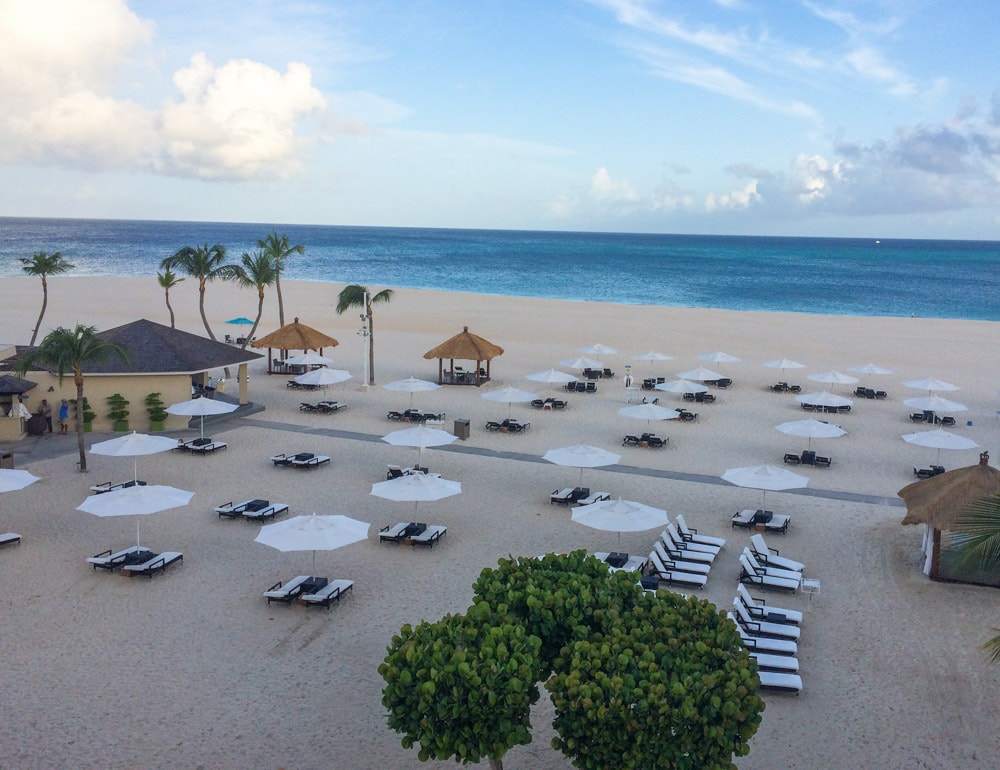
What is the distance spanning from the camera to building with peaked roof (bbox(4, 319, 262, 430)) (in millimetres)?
23109

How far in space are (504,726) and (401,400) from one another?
2158cm

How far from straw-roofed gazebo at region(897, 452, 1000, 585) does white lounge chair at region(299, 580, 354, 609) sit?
954 centimetres

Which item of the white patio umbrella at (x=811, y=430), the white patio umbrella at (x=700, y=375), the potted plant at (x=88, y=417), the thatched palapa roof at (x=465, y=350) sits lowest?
the potted plant at (x=88, y=417)

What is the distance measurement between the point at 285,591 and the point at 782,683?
7.27m

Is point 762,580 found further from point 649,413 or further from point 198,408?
point 198,408

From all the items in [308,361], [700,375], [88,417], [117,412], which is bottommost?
[88,417]

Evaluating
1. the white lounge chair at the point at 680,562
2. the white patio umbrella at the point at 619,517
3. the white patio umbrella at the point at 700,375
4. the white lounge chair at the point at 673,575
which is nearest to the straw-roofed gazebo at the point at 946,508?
the white lounge chair at the point at 680,562

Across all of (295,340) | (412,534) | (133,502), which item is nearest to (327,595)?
(412,534)

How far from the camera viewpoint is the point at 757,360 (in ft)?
124

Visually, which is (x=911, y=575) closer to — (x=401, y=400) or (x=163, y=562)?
(x=163, y=562)

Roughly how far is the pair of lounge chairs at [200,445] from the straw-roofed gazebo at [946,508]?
52.0 ft

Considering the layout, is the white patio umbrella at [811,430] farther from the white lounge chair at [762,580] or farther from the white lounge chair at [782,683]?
the white lounge chair at [782,683]

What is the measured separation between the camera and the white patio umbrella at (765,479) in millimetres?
16156

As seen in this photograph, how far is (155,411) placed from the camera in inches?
916
